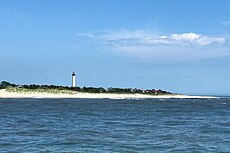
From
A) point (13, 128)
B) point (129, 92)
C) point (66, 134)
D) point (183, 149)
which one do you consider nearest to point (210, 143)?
point (183, 149)

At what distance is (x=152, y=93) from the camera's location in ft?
590

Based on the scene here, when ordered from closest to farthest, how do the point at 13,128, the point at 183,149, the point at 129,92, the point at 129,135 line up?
1. the point at 183,149
2. the point at 129,135
3. the point at 13,128
4. the point at 129,92

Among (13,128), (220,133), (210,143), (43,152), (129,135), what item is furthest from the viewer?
(13,128)

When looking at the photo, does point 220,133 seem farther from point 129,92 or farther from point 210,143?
point 129,92

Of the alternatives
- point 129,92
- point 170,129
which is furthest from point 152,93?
point 170,129

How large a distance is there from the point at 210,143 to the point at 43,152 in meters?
10.0

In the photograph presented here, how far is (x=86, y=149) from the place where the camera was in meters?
24.2

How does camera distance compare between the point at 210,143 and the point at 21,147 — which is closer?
the point at 21,147

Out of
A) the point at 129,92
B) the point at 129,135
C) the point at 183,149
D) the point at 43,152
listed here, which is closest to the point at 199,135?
the point at 129,135

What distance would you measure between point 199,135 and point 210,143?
13.3 feet

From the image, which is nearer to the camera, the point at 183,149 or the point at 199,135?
the point at 183,149

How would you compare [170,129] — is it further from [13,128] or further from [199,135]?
[13,128]

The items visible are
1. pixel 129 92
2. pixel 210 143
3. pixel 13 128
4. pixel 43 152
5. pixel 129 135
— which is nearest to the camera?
pixel 43 152

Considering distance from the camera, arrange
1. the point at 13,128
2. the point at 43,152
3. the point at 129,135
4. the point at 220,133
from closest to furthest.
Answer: the point at 43,152
the point at 129,135
the point at 220,133
the point at 13,128
